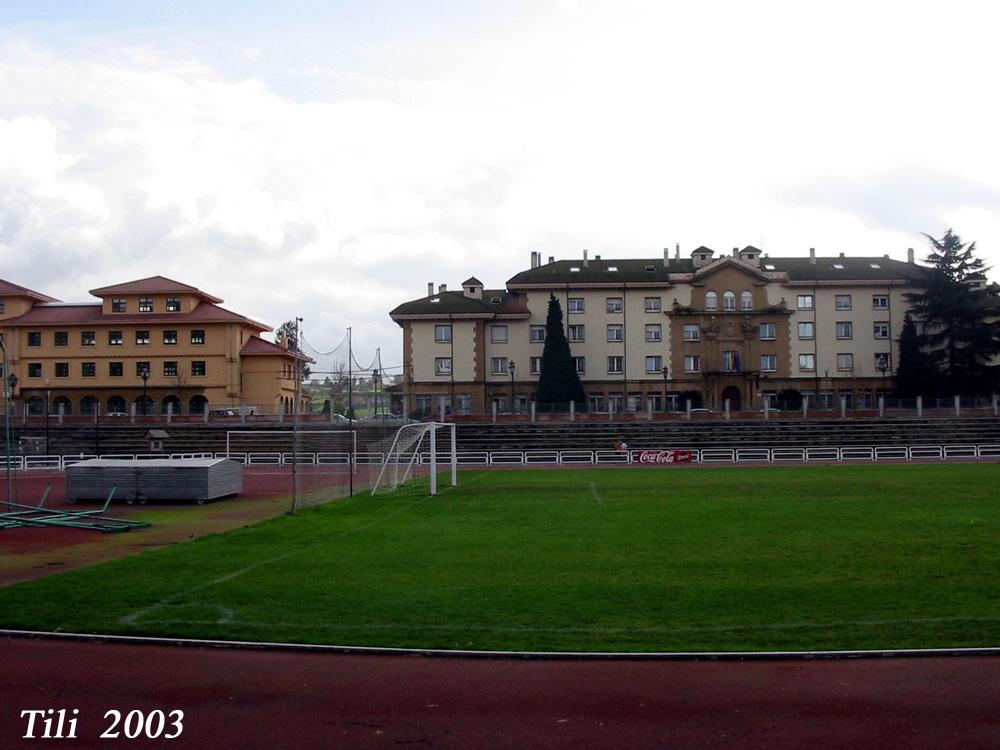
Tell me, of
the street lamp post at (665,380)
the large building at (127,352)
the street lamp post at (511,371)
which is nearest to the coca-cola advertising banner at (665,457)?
the street lamp post at (665,380)

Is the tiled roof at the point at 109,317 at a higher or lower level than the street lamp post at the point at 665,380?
higher

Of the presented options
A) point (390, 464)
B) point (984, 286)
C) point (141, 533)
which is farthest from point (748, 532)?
point (984, 286)

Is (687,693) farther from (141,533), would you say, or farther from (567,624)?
(141,533)

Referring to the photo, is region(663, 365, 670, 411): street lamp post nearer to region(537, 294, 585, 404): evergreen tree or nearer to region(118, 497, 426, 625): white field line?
region(537, 294, 585, 404): evergreen tree

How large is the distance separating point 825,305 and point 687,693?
238ft

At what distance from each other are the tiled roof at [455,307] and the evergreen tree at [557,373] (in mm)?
5460

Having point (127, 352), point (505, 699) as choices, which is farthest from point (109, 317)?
point (505, 699)

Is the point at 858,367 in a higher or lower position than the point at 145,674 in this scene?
higher

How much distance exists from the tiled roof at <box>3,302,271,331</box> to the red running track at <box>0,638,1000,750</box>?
65.4 metres

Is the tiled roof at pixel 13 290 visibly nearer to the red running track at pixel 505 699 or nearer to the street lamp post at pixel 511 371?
the street lamp post at pixel 511 371

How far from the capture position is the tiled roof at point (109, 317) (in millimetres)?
72812

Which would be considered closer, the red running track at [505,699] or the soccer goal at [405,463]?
the red running track at [505,699]

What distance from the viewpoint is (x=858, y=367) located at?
76.8 m

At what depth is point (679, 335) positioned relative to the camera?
76750mm
